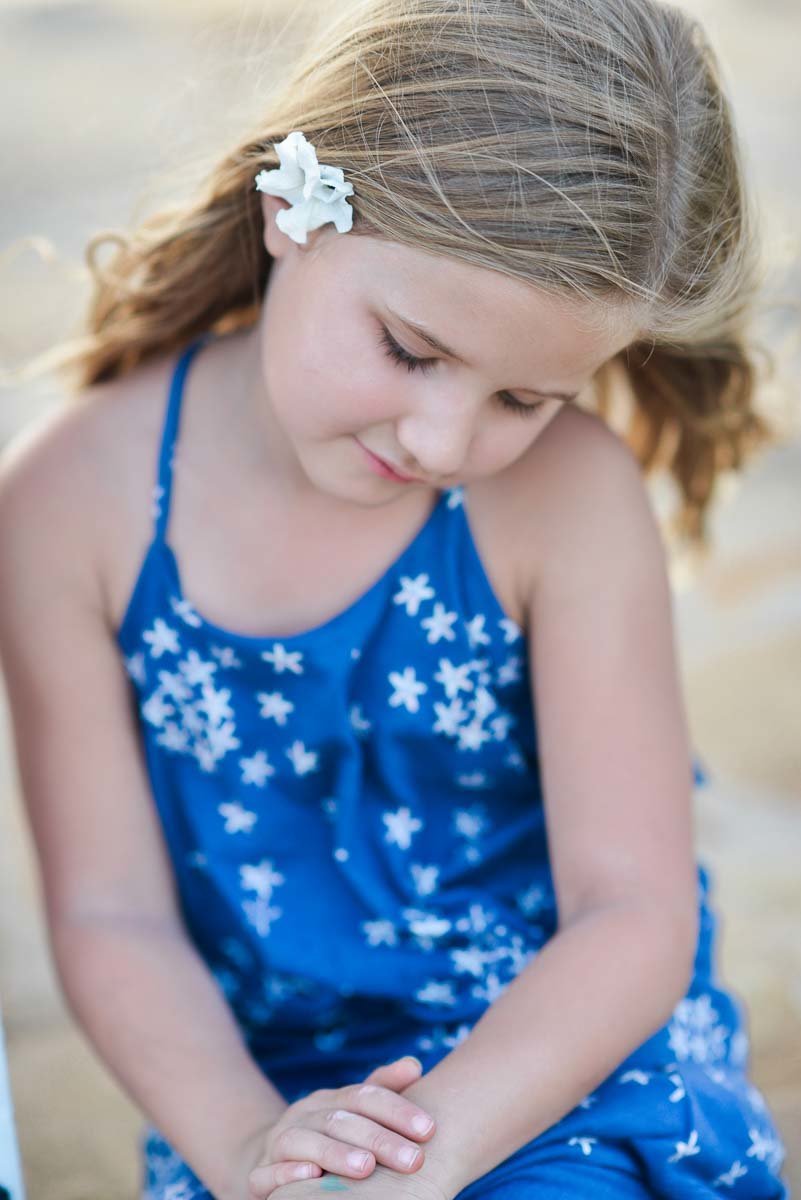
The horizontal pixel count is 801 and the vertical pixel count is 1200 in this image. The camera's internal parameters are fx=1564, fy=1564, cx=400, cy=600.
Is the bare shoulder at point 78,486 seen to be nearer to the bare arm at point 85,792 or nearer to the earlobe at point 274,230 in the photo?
the bare arm at point 85,792

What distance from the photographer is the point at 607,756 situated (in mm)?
1760

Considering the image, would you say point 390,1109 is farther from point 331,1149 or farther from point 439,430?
point 439,430

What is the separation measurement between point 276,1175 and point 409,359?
804 mm

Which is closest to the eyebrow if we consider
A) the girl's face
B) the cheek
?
the girl's face

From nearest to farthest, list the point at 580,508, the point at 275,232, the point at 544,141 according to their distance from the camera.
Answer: the point at 544,141 < the point at 275,232 < the point at 580,508

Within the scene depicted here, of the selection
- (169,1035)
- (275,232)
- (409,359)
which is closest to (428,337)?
(409,359)

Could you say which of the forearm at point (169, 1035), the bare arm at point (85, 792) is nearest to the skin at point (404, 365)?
the forearm at point (169, 1035)

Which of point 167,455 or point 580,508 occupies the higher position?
point 167,455

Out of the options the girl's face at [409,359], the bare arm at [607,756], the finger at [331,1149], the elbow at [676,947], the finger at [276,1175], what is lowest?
the finger at [276,1175]

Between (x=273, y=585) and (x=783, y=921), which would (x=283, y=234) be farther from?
(x=783, y=921)

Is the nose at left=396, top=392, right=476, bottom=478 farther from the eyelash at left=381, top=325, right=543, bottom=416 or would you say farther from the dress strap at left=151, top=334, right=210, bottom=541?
the dress strap at left=151, top=334, right=210, bottom=541

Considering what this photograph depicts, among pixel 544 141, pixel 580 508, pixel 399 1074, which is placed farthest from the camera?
pixel 580 508

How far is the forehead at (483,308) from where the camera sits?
1.46m

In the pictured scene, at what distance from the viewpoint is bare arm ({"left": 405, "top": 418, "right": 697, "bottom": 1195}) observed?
1696mm
